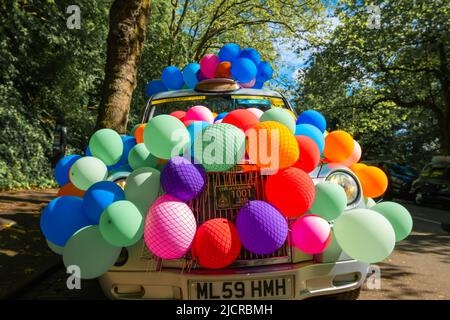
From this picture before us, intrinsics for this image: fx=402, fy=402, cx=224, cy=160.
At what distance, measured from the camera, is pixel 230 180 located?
9.70ft

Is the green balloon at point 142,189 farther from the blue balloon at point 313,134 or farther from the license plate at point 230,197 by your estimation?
the blue balloon at point 313,134

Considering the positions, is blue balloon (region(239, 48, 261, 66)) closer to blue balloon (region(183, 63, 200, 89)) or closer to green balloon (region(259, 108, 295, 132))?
blue balloon (region(183, 63, 200, 89))

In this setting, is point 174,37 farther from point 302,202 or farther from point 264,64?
point 302,202

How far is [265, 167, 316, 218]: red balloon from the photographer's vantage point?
2.82 m

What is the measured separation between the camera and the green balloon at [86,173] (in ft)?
10.9

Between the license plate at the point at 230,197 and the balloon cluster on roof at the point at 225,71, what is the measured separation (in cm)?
325

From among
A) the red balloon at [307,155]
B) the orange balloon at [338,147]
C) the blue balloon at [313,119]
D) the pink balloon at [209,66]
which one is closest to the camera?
the red balloon at [307,155]

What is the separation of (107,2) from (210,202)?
41.9 feet

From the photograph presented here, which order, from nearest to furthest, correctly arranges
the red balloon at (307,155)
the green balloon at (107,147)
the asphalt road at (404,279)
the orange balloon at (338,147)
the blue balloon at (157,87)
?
the red balloon at (307,155) < the orange balloon at (338,147) < the green balloon at (107,147) < the asphalt road at (404,279) < the blue balloon at (157,87)

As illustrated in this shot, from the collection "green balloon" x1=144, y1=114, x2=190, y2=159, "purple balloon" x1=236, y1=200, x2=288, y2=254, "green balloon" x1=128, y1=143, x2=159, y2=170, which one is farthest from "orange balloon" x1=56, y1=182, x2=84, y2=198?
"purple balloon" x1=236, y1=200, x2=288, y2=254

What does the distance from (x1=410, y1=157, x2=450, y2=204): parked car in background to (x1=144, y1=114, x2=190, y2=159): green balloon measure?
12817 mm

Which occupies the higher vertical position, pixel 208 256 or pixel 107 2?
pixel 107 2

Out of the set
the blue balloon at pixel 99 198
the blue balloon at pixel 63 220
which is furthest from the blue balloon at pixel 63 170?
the blue balloon at pixel 99 198
